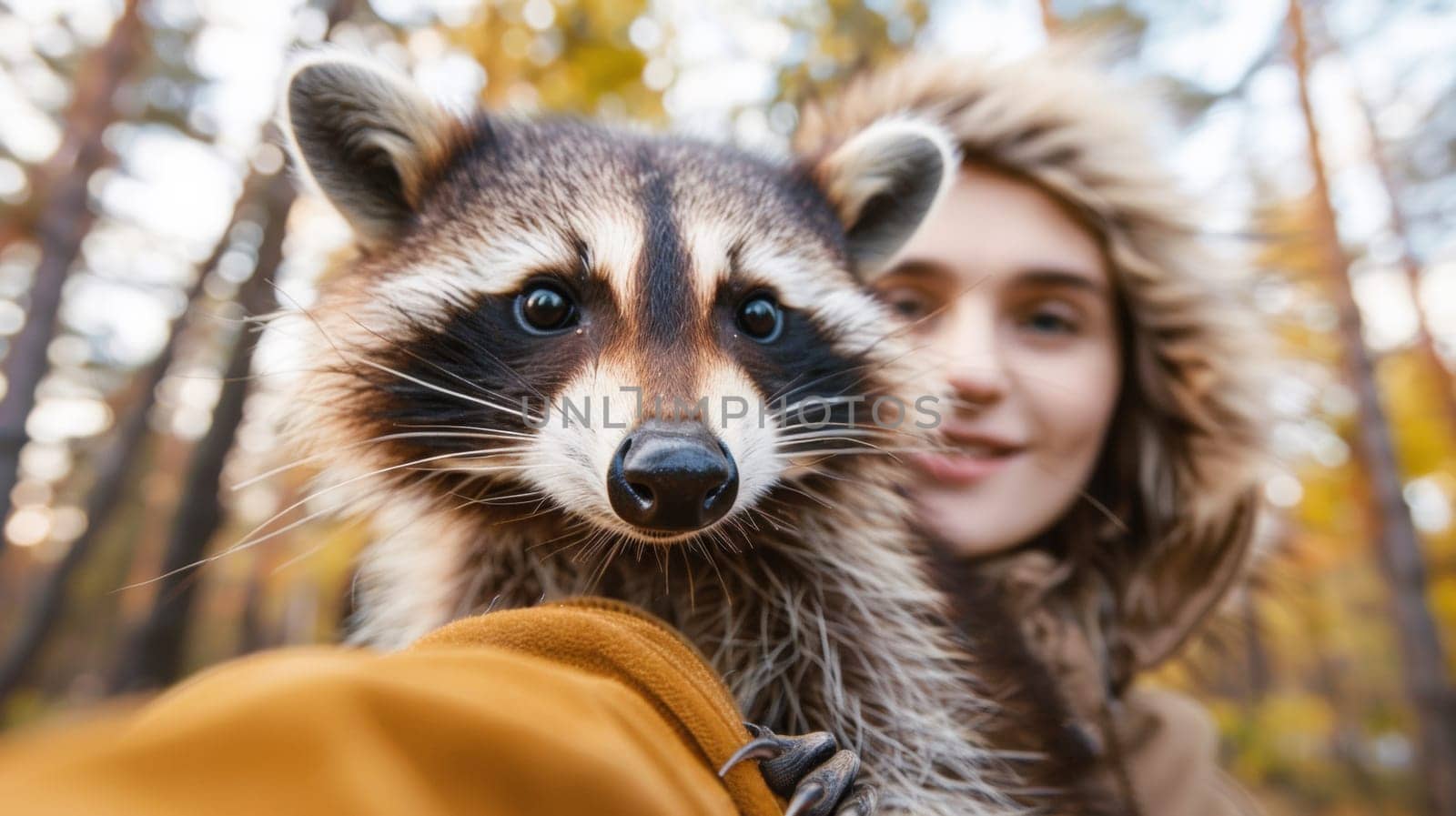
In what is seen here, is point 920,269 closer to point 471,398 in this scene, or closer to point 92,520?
point 471,398

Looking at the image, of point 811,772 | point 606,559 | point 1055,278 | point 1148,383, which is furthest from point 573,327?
point 1148,383

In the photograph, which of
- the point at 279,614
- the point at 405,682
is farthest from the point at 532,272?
the point at 279,614

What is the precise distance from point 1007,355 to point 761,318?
48.3 inches

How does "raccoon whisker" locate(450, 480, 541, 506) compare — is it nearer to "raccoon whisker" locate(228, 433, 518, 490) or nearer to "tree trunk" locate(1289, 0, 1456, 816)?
"raccoon whisker" locate(228, 433, 518, 490)

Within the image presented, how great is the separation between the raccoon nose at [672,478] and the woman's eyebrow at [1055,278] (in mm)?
1853

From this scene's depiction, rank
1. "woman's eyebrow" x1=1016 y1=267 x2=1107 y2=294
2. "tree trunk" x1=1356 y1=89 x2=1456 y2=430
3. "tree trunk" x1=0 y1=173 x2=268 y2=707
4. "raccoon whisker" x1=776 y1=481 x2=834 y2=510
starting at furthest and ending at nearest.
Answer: "tree trunk" x1=1356 y1=89 x2=1456 y2=430 → "tree trunk" x1=0 y1=173 x2=268 y2=707 → "woman's eyebrow" x1=1016 y1=267 x2=1107 y2=294 → "raccoon whisker" x1=776 y1=481 x2=834 y2=510

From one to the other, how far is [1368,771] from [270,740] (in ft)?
78.6

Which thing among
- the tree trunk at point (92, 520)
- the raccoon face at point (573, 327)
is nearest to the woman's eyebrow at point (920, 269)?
the raccoon face at point (573, 327)

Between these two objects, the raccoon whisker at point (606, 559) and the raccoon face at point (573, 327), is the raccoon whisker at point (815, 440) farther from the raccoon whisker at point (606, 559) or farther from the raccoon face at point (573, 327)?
the raccoon whisker at point (606, 559)

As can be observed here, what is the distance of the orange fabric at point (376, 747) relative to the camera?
751 mm

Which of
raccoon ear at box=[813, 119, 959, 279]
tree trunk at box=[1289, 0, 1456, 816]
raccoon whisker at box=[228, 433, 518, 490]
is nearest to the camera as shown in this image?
raccoon whisker at box=[228, 433, 518, 490]

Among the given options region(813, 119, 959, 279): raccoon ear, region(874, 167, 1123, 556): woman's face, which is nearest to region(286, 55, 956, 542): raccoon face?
region(813, 119, 959, 279): raccoon ear

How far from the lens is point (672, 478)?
1464 mm

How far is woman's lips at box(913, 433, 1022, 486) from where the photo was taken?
9.40ft
